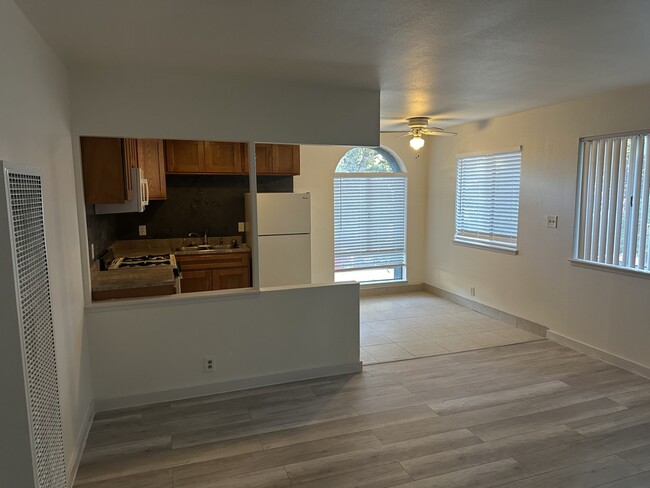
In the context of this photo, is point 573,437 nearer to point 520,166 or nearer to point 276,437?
point 276,437

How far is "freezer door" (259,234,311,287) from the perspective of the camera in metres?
5.12

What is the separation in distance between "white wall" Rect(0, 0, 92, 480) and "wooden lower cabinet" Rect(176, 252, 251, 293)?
6.35ft

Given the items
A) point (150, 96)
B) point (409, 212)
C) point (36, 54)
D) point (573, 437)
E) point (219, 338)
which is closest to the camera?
point (36, 54)

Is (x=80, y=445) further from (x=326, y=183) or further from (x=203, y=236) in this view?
(x=326, y=183)

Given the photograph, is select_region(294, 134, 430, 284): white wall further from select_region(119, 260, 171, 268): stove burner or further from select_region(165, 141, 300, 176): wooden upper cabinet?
select_region(119, 260, 171, 268): stove burner

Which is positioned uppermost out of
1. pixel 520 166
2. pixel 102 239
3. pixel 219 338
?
pixel 520 166

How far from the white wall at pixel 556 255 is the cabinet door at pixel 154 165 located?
3.81 metres

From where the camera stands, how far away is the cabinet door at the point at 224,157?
5.27 m

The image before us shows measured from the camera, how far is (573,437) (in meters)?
2.82

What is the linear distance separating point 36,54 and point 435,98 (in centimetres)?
306

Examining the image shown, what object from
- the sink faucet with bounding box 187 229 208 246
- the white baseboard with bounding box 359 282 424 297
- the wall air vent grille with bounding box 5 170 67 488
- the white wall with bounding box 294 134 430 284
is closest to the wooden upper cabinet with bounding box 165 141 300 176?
the white wall with bounding box 294 134 430 284

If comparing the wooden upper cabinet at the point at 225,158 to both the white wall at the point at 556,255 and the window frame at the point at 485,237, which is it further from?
the white wall at the point at 556,255

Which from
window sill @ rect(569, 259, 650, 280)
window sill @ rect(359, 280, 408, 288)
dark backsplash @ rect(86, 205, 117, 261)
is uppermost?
dark backsplash @ rect(86, 205, 117, 261)

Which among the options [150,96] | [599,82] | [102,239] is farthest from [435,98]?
[102,239]
